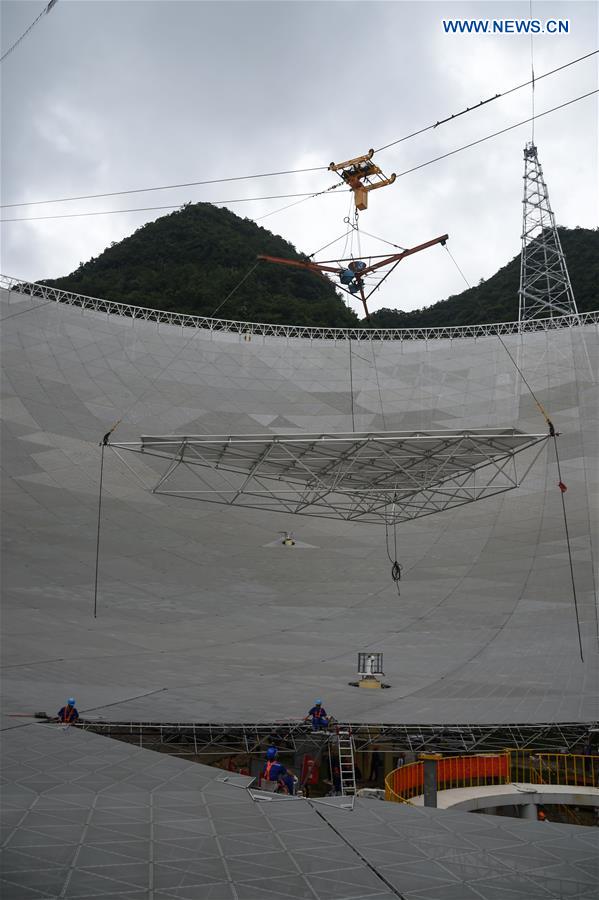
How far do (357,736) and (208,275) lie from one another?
51485 mm

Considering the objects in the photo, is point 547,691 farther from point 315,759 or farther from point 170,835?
point 170,835

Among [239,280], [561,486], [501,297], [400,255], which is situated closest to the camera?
[561,486]

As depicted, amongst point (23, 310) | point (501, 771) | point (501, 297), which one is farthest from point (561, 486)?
point (501, 297)

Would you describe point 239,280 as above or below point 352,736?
Result: above

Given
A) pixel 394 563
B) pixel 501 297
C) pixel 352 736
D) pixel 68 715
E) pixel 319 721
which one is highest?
pixel 501 297

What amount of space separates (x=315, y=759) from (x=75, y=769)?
715 centimetres

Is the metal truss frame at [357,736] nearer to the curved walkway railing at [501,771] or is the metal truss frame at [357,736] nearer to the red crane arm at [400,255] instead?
the curved walkway railing at [501,771]

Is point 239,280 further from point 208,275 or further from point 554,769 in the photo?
point 554,769

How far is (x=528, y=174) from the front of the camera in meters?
44.2

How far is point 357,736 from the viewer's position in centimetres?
1614

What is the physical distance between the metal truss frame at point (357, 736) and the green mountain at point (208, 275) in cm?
3648

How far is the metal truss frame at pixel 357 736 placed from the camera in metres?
14.3

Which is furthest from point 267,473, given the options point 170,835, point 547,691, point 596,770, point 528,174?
point 528,174

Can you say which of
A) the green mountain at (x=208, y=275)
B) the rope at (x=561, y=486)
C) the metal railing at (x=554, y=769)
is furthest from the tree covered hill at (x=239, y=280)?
the metal railing at (x=554, y=769)
